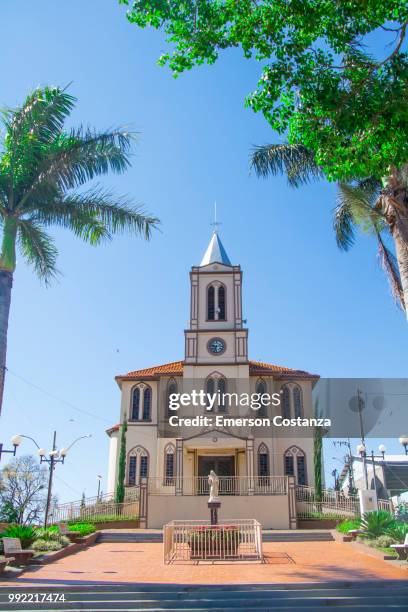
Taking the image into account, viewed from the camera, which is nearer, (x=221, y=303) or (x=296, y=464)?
(x=296, y=464)

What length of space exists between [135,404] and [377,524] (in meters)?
20.1

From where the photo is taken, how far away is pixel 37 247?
594 inches

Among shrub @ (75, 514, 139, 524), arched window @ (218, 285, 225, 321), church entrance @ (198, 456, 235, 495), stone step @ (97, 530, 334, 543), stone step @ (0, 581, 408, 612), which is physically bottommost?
stone step @ (97, 530, 334, 543)

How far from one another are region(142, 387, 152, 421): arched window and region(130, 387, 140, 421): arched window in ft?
1.29

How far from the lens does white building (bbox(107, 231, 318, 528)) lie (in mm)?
30000

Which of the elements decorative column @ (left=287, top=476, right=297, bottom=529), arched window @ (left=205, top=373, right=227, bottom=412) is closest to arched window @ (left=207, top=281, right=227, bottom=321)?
arched window @ (left=205, top=373, right=227, bottom=412)

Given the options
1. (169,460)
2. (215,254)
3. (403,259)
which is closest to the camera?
(403,259)

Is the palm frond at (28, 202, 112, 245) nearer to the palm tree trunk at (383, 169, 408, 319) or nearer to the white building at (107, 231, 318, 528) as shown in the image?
the palm tree trunk at (383, 169, 408, 319)

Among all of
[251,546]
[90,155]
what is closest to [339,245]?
[90,155]

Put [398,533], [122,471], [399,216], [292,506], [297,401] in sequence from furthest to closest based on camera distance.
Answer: [297,401] → [122,471] → [292,506] → [398,533] → [399,216]

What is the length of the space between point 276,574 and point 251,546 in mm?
5486

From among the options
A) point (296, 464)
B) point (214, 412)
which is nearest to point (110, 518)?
point (214, 412)

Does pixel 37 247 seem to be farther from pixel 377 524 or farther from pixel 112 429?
pixel 112 429

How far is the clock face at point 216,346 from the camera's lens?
1305 inches
